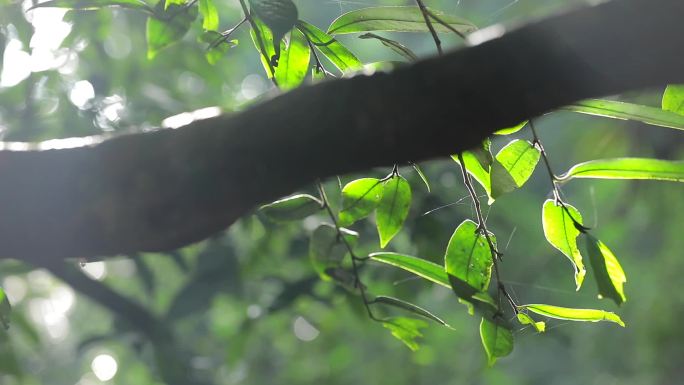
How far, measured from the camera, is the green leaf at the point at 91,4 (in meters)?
0.71

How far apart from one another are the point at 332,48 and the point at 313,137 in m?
0.26

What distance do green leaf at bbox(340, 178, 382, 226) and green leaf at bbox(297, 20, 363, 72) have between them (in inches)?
4.0

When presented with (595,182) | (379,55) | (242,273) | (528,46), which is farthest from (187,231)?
(379,55)

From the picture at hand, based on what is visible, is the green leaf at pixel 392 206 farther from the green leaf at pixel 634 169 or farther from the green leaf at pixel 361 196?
the green leaf at pixel 634 169

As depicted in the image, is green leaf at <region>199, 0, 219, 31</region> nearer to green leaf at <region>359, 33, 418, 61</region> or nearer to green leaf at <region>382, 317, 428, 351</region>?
green leaf at <region>359, 33, 418, 61</region>

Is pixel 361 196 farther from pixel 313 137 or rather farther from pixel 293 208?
pixel 313 137

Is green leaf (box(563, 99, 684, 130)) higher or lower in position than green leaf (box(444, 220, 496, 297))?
higher

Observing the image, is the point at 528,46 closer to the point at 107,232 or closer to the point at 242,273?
the point at 107,232

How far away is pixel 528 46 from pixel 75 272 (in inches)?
40.7

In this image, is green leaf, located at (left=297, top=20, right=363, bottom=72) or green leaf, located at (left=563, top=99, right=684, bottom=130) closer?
green leaf, located at (left=563, top=99, right=684, bottom=130)

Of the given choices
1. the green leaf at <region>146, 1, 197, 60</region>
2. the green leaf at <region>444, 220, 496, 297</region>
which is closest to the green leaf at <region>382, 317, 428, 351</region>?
the green leaf at <region>444, 220, 496, 297</region>

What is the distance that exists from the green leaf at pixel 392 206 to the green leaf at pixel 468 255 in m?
0.06

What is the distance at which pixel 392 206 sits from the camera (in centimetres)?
71

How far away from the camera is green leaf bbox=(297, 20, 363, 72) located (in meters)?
0.70
